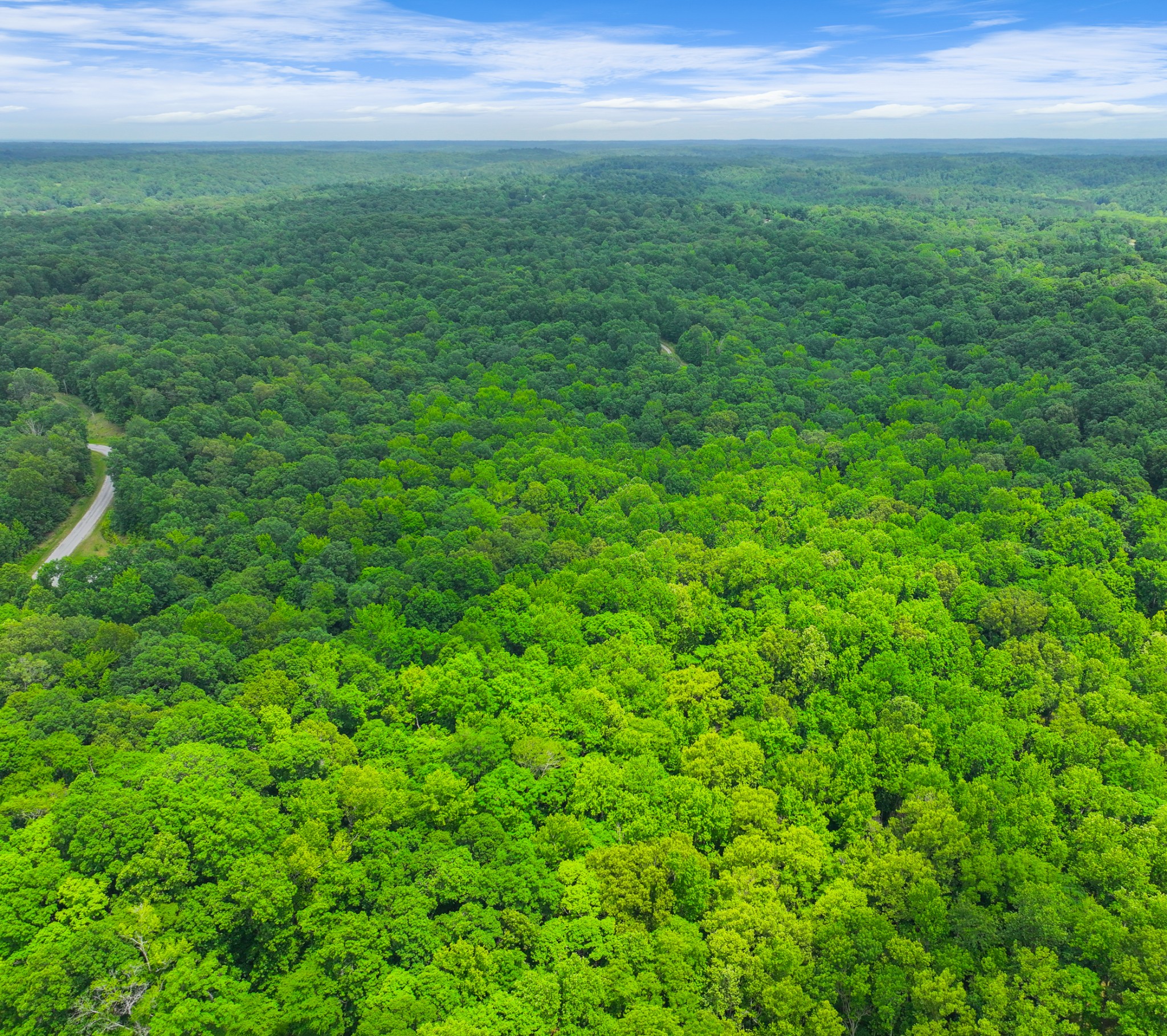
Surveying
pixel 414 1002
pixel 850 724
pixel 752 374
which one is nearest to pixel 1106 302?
pixel 752 374

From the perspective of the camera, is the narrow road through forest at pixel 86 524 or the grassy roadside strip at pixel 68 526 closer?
the grassy roadside strip at pixel 68 526

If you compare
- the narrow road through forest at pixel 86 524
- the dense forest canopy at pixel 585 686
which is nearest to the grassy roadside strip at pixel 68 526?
the narrow road through forest at pixel 86 524

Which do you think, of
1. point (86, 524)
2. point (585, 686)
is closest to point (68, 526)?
point (86, 524)

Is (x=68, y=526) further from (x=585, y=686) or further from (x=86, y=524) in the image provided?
(x=585, y=686)

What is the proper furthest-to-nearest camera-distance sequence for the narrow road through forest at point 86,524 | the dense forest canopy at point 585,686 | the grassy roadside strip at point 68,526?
the narrow road through forest at point 86,524
the grassy roadside strip at point 68,526
the dense forest canopy at point 585,686

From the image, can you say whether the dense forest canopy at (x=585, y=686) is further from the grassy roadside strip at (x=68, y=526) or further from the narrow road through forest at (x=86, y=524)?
the narrow road through forest at (x=86, y=524)

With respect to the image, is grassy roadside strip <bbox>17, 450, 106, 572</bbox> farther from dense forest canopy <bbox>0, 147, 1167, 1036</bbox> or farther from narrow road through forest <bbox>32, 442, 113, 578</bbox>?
dense forest canopy <bbox>0, 147, 1167, 1036</bbox>
